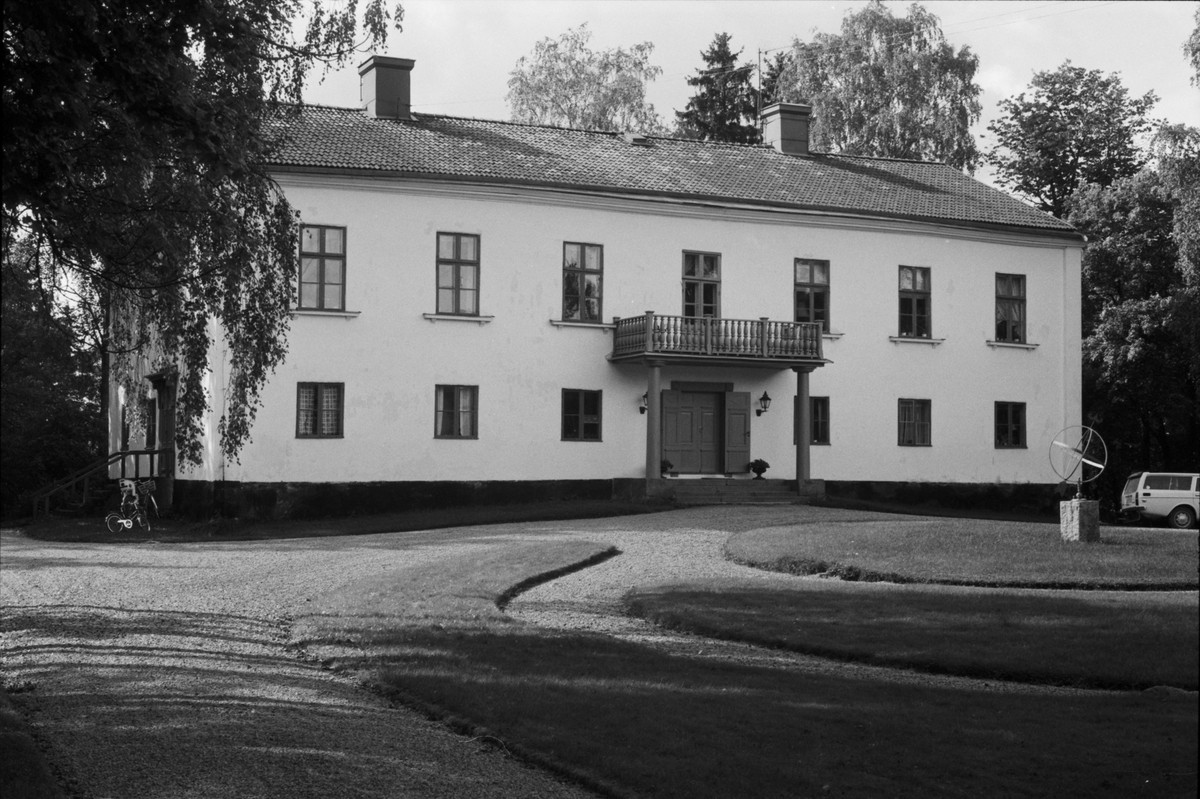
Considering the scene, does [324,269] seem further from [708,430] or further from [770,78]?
[770,78]

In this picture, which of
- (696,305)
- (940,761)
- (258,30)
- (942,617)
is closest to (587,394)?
(696,305)

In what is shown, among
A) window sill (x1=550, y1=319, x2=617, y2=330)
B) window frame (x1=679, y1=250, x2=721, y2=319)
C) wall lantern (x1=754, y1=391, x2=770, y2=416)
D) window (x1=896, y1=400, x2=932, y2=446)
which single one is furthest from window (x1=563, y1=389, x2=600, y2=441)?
window (x1=896, y1=400, x2=932, y2=446)

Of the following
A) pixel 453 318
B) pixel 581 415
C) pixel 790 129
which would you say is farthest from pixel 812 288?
pixel 453 318

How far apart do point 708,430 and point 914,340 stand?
6375 mm

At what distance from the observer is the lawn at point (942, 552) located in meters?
13.6

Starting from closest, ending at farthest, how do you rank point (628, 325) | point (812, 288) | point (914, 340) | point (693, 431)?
point (628, 325) → point (693, 431) → point (812, 288) → point (914, 340)

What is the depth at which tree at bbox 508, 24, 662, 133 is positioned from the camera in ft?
172

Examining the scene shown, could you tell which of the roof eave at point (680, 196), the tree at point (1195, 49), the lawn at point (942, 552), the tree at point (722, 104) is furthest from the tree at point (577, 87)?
the tree at point (1195, 49)

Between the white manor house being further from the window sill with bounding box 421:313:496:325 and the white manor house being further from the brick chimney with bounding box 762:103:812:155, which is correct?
the brick chimney with bounding box 762:103:812:155

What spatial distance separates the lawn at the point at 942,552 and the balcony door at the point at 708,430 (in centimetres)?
1015

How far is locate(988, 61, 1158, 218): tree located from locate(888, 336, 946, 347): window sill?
4749 mm

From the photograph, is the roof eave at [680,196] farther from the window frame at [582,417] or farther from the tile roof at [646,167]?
the window frame at [582,417]

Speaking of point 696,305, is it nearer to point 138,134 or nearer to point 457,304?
point 457,304

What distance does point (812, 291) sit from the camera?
115 ft
